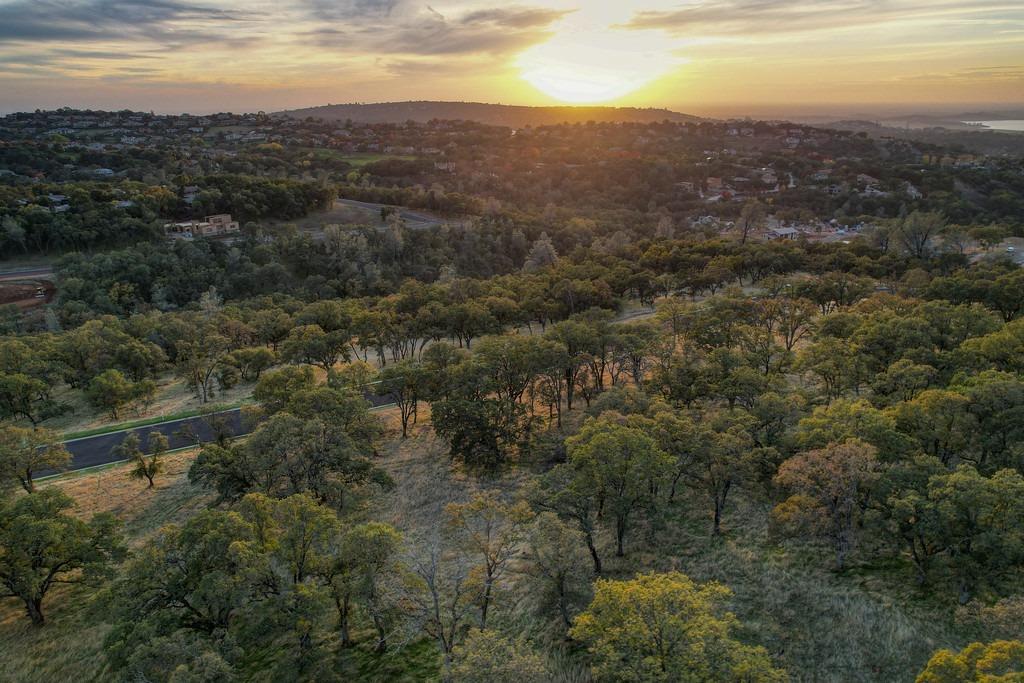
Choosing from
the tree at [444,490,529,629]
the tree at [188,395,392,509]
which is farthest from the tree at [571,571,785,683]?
the tree at [188,395,392,509]

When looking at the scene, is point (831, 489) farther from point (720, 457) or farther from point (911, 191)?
point (911, 191)

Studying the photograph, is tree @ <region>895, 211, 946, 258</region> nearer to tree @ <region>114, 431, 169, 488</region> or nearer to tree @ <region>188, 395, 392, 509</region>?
tree @ <region>188, 395, 392, 509</region>

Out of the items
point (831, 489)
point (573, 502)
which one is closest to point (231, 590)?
point (573, 502)

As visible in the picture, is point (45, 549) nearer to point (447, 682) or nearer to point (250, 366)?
point (447, 682)

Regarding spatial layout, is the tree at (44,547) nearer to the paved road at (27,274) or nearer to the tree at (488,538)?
the tree at (488,538)

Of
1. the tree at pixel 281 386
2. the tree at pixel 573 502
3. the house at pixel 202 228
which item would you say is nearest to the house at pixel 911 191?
the tree at pixel 573 502

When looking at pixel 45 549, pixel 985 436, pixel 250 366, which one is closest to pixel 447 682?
pixel 45 549
